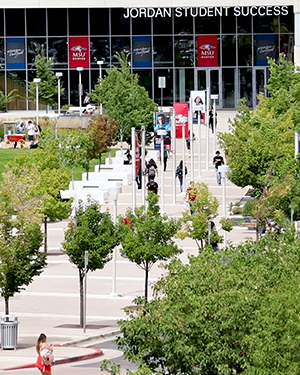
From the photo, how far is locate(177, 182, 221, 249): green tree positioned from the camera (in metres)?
37.0

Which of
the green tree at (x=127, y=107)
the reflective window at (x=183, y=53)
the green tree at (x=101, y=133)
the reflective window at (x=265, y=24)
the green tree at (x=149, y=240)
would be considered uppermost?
the reflective window at (x=265, y=24)

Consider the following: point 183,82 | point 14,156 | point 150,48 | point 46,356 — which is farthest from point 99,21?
point 46,356

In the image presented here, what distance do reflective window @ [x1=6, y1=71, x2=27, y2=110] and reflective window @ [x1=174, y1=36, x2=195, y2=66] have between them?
1014 cm

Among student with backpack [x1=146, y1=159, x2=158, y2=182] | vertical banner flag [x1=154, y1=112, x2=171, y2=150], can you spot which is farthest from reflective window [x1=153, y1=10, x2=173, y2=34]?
student with backpack [x1=146, y1=159, x2=158, y2=182]

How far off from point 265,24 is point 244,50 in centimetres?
226

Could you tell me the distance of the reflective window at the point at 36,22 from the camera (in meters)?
86.3

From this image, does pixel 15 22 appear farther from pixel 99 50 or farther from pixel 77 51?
pixel 99 50

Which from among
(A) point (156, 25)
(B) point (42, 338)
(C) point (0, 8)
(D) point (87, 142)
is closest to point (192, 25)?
(A) point (156, 25)

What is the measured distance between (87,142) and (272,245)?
100 feet

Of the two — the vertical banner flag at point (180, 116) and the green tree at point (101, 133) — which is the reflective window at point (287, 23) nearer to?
the vertical banner flag at point (180, 116)

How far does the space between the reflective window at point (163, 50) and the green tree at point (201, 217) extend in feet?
159

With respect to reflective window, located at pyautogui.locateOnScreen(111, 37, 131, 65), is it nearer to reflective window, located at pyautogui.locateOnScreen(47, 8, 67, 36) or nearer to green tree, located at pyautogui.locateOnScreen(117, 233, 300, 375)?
reflective window, located at pyautogui.locateOnScreen(47, 8, 67, 36)

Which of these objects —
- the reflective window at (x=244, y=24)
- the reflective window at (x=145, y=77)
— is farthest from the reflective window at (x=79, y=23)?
the reflective window at (x=244, y=24)

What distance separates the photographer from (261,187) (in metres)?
42.5
